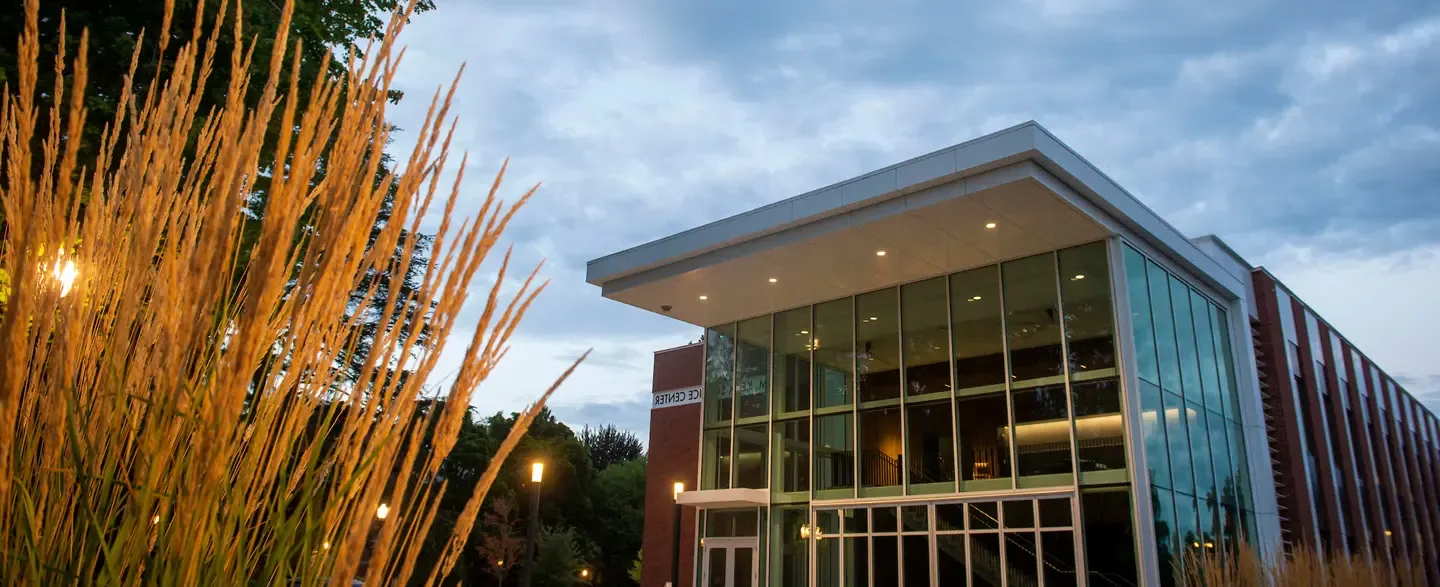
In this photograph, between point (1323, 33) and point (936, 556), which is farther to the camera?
point (1323, 33)

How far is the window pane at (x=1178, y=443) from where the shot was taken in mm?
12406

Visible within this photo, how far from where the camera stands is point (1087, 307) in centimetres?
1295

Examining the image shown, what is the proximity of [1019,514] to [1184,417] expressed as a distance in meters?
2.91

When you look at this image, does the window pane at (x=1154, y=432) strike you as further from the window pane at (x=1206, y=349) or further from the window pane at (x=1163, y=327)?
the window pane at (x=1206, y=349)

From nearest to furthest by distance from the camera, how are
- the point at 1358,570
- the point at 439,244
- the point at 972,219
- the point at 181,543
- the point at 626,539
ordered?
the point at 181,543 → the point at 439,244 → the point at 1358,570 → the point at 972,219 → the point at 626,539

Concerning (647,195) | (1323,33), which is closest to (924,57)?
(647,195)

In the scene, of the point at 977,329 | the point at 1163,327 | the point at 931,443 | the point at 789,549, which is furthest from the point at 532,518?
the point at 1163,327

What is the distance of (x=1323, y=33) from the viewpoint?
65875 millimetres

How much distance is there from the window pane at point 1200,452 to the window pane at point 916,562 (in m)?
3.90

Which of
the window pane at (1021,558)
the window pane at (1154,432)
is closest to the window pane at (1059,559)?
the window pane at (1021,558)

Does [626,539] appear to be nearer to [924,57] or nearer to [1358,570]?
[1358,570]

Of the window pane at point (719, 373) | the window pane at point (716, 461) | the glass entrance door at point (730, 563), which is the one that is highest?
the window pane at point (719, 373)

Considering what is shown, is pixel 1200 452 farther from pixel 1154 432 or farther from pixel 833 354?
pixel 833 354

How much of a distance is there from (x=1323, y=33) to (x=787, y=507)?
70274 mm
